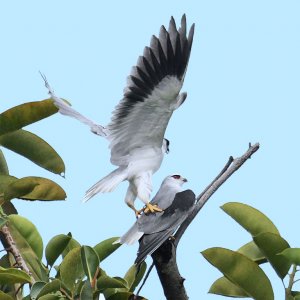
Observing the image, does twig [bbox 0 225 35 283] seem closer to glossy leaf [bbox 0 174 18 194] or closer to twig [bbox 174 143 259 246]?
glossy leaf [bbox 0 174 18 194]

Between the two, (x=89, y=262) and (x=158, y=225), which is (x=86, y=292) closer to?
(x=89, y=262)

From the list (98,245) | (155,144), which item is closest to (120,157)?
(155,144)

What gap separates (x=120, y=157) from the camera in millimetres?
6453

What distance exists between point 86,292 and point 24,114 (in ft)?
4.31

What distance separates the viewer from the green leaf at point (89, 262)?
12.5ft

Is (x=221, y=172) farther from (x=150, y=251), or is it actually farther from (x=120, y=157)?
(x=120, y=157)

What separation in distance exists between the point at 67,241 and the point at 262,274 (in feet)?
3.07

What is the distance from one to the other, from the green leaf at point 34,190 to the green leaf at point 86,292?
798 millimetres

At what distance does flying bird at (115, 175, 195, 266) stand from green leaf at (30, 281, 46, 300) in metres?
0.71

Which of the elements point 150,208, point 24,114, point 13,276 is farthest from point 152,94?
→ point 13,276

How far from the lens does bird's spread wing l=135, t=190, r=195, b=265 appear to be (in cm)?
448

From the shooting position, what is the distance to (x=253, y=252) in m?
4.39

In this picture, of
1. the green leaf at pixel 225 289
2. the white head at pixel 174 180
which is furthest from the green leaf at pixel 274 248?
the white head at pixel 174 180

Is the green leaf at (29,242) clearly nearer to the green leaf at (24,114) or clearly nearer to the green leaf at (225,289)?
the green leaf at (24,114)
